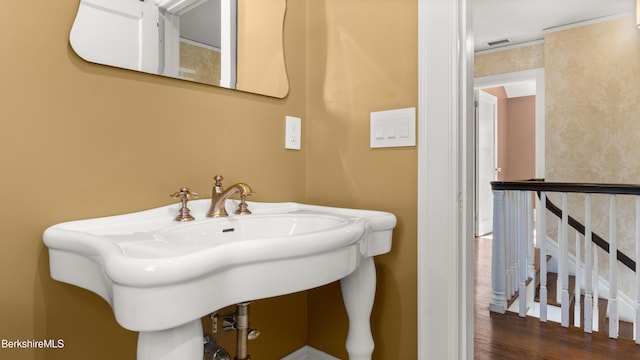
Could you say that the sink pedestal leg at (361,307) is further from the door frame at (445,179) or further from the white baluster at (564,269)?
the white baluster at (564,269)

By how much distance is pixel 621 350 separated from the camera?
2.05m

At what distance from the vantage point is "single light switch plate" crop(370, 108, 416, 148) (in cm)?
121

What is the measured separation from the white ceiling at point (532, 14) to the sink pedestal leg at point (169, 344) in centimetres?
321

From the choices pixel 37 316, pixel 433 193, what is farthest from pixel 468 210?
pixel 37 316

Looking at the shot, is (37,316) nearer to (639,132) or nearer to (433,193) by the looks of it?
(433,193)

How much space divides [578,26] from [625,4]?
395 millimetres

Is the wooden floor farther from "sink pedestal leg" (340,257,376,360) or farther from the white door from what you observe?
the white door

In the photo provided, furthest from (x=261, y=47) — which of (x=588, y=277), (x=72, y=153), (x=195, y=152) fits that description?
(x=588, y=277)

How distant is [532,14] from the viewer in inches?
128

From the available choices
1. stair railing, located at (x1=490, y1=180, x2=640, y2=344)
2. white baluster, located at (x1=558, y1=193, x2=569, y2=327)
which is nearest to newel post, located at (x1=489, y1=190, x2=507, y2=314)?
stair railing, located at (x1=490, y1=180, x2=640, y2=344)

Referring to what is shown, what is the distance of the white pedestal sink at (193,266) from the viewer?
0.56 m

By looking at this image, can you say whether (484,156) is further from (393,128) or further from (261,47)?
(261,47)

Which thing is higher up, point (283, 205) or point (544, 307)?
point (283, 205)

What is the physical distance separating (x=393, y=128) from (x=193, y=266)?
89 centimetres
